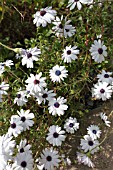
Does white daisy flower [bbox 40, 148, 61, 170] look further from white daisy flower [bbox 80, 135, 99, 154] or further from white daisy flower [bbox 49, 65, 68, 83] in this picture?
white daisy flower [bbox 49, 65, 68, 83]

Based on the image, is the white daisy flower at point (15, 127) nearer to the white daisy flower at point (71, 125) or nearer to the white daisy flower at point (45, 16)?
the white daisy flower at point (71, 125)

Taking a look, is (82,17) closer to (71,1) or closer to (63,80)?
(71,1)

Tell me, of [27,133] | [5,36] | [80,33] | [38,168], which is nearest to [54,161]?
[38,168]

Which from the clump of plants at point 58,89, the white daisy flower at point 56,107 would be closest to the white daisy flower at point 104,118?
the clump of plants at point 58,89

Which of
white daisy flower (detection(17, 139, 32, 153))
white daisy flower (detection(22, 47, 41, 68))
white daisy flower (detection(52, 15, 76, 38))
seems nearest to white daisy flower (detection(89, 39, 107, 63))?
white daisy flower (detection(52, 15, 76, 38))

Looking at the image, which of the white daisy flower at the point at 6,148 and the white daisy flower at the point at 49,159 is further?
the white daisy flower at the point at 49,159
